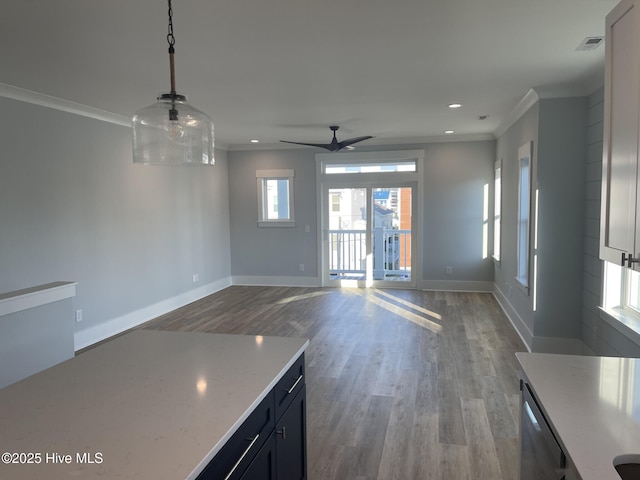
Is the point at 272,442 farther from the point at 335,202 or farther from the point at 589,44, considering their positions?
the point at 335,202

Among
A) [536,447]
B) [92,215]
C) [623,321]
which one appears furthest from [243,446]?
[92,215]

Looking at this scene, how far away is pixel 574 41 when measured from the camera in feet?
9.34

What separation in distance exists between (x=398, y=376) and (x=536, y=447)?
2306mm

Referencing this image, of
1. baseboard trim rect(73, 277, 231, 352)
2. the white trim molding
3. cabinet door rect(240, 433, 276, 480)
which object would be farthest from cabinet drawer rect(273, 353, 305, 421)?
the white trim molding

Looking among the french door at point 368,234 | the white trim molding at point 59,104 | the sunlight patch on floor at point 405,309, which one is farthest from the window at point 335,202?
the white trim molding at point 59,104

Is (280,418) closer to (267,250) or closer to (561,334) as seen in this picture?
(561,334)

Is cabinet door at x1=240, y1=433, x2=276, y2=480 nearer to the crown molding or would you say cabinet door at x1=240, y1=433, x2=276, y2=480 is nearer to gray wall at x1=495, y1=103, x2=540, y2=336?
gray wall at x1=495, y1=103, x2=540, y2=336

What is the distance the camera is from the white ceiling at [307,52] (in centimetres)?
235

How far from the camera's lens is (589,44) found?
2.89 meters

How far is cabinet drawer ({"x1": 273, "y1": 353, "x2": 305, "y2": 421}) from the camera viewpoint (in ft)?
5.49

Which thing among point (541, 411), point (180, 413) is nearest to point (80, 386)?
point (180, 413)

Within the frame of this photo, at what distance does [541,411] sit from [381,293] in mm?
5735

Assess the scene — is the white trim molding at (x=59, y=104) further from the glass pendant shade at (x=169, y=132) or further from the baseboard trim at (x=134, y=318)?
the glass pendant shade at (x=169, y=132)

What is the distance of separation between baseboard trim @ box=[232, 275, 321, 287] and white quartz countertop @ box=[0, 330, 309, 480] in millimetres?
5841
